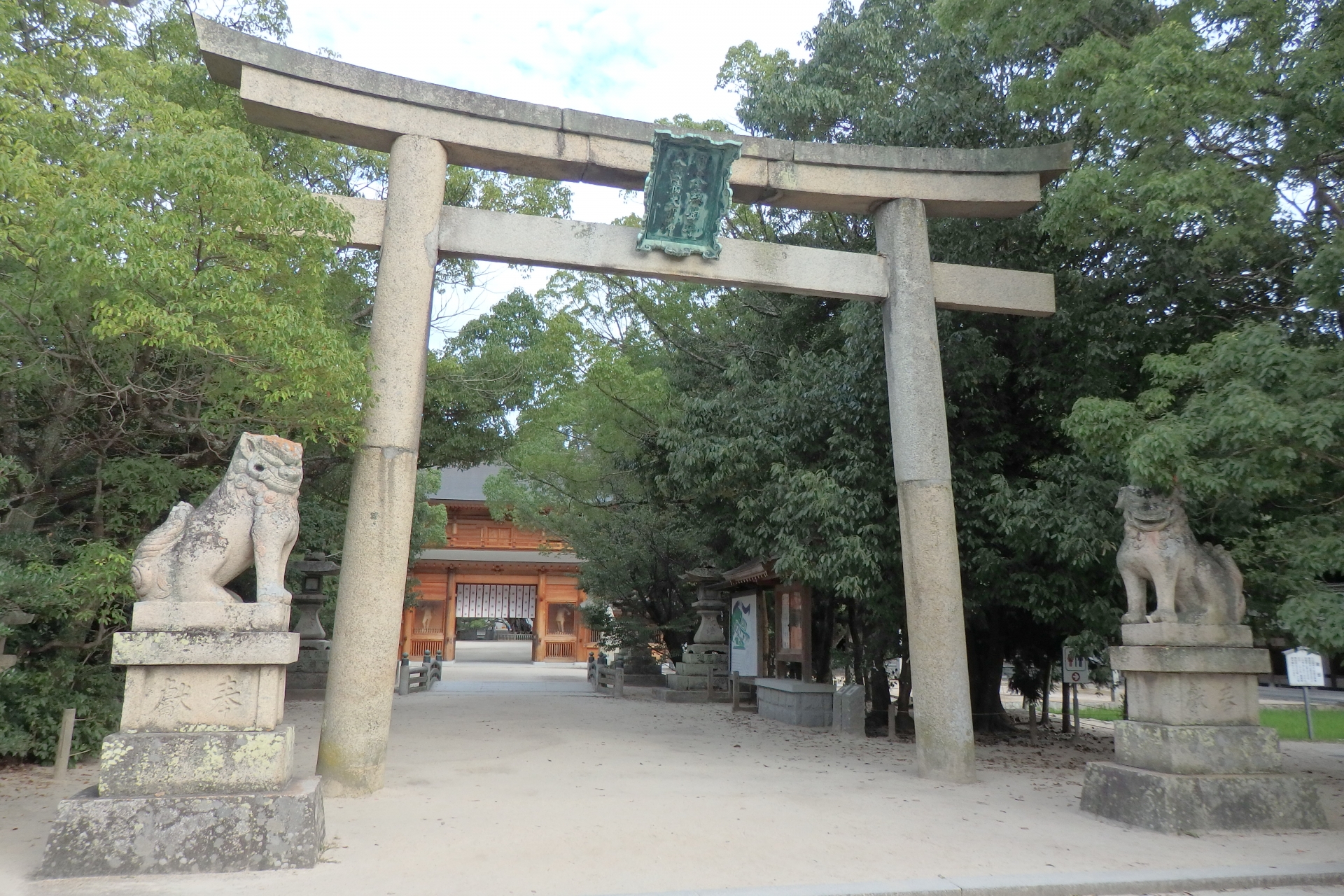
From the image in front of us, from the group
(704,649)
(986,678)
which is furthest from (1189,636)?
(704,649)

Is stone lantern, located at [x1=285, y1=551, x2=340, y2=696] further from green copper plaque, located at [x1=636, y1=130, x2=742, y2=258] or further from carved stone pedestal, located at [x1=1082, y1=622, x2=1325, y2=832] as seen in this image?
carved stone pedestal, located at [x1=1082, y1=622, x2=1325, y2=832]

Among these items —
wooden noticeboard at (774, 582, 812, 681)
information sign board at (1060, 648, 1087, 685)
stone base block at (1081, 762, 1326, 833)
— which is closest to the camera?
stone base block at (1081, 762, 1326, 833)

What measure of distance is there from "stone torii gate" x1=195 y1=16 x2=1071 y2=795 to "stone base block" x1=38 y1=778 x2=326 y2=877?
1.95 m

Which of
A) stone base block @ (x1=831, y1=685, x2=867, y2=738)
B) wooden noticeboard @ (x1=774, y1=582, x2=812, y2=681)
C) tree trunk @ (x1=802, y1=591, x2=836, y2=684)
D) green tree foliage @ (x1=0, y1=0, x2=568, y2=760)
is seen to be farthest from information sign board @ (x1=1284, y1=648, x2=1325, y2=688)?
green tree foliage @ (x1=0, y1=0, x2=568, y2=760)

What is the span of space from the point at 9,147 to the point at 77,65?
2.26 metres

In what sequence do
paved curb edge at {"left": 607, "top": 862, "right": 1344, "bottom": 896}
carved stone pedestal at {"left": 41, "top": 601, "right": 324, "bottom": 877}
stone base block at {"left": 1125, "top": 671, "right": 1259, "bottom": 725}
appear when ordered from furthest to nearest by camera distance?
stone base block at {"left": 1125, "top": 671, "right": 1259, "bottom": 725}
carved stone pedestal at {"left": 41, "top": 601, "right": 324, "bottom": 877}
paved curb edge at {"left": 607, "top": 862, "right": 1344, "bottom": 896}

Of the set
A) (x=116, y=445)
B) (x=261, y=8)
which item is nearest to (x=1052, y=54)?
(x=261, y=8)

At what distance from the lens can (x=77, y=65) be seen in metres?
7.65

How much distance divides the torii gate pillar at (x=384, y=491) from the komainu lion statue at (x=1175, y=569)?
5.67 meters

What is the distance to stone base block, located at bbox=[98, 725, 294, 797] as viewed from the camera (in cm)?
489

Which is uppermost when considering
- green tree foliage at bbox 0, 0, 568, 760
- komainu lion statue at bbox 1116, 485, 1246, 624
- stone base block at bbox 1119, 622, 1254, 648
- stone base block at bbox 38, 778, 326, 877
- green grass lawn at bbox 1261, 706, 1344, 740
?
green tree foliage at bbox 0, 0, 568, 760

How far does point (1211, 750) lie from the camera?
20.6 ft

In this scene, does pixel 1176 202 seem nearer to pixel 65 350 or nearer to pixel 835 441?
pixel 835 441

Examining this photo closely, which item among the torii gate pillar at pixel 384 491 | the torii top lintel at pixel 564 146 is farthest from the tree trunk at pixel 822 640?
the torii gate pillar at pixel 384 491
